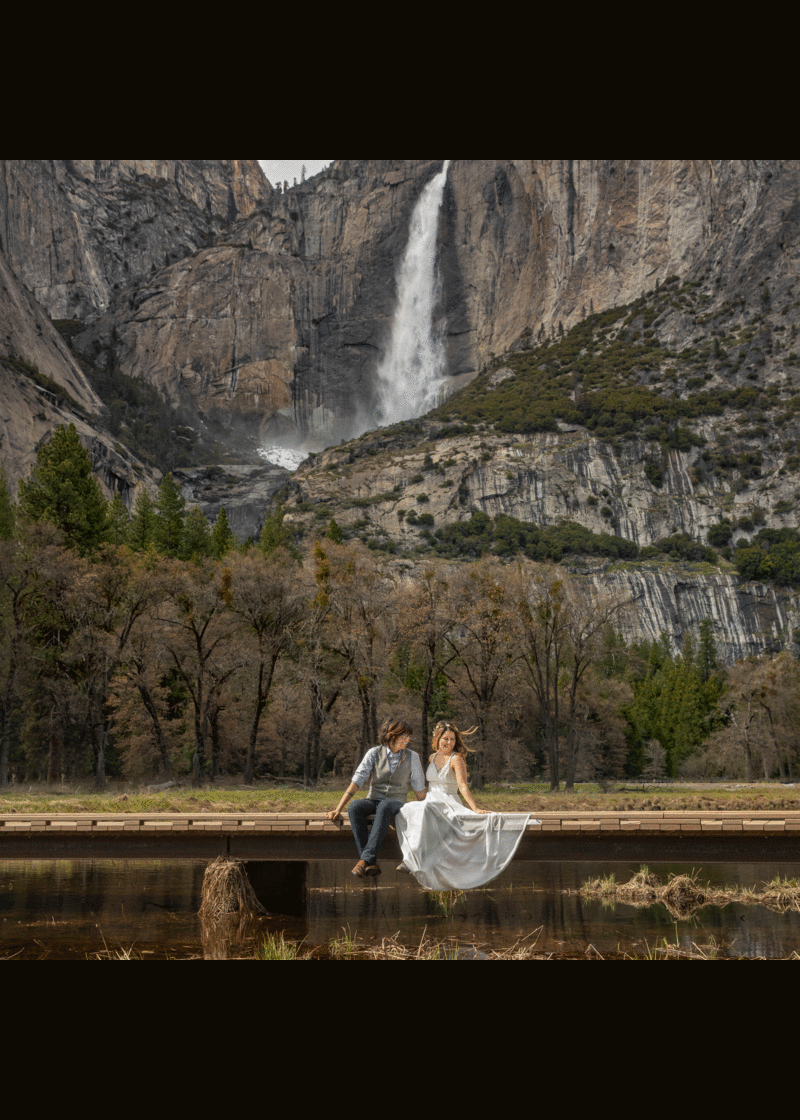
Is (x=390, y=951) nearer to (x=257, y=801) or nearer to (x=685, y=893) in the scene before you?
(x=685, y=893)

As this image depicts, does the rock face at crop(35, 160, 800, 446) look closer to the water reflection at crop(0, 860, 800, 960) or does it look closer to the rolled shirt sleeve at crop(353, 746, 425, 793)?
the water reflection at crop(0, 860, 800, 960)

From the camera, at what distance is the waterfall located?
150 metres

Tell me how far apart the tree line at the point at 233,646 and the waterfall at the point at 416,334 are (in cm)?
10449

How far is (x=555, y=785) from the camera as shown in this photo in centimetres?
4122

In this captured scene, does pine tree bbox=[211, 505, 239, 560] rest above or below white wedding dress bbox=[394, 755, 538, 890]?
above

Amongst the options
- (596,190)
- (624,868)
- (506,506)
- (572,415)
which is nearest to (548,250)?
(596,190)

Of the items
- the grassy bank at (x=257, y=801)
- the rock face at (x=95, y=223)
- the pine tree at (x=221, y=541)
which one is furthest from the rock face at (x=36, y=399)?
the rock face at (x=95, y=223)

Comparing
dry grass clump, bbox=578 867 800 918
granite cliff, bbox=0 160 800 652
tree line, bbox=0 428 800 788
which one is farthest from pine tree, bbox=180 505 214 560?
dry grass clump, bbox=578 867 800 918

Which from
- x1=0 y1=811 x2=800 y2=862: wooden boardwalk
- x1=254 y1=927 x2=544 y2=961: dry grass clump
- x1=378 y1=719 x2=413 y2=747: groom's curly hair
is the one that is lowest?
x1=254 y1=927 x2=544 y2=961: dry grass clump

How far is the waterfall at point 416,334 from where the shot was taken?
150m

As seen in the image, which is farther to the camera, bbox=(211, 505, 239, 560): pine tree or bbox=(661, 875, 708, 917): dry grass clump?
bbox=(211, 505, 239, 560): pine tree

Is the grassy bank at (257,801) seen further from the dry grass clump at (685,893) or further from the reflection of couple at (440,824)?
the reflection of couple at (440,824)

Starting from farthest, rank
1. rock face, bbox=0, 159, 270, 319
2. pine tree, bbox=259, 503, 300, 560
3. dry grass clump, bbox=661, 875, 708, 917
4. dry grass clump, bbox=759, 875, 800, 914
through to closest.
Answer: rock face, bbox=0, 159, 270, 319 → pine tree, bbox=259, 503, 300, 560 → dry grass clump, bbox=759, 875, 800, 914 → dry grass clump, bbox=661, 875, 708, 917

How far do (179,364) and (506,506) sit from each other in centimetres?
7133
